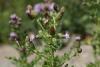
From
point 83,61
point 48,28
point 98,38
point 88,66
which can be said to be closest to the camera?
point 48,28

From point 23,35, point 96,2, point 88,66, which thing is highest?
point 96,2

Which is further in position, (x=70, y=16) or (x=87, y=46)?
(x=70, y=16)

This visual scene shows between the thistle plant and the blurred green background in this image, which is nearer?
the thistle plant

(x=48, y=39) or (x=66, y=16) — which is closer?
(x=48, y=39)

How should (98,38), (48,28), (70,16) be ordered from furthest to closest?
(70,16) < (98,38) < (48,28)

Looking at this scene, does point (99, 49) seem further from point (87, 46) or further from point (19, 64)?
point (19, 64)

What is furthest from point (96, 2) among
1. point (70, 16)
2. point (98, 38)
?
point (70, 16)

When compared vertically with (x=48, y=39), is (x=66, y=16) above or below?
above

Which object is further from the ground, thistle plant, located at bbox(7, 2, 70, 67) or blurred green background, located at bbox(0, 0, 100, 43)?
blurred green background, located at bbox(0, 0, 100, 43)

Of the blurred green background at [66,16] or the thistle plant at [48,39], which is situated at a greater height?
the blurred green background at [66,16]

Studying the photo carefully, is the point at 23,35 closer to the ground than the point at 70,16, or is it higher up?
closer to the ground

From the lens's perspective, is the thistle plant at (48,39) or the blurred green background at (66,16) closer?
the thistle plant at (48,39)
